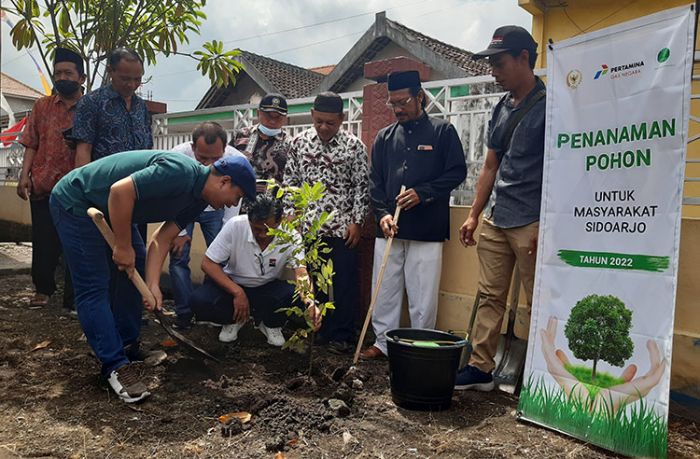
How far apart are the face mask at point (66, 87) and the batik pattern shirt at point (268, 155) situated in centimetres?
147

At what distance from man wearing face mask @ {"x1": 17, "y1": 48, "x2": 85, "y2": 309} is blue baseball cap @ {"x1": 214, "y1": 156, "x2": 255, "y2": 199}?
248 centimetres

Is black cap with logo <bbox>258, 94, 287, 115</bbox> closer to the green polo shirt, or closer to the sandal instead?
the green polo shirt

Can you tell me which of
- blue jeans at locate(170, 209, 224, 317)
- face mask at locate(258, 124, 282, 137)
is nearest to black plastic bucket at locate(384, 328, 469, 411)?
blue jeans at locate(170, 209, 224, 317)

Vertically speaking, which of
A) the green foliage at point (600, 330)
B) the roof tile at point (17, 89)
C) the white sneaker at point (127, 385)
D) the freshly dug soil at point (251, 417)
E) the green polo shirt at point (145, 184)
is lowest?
the freshly dug soil at point (251, 417)

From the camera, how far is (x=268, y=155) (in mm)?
4676

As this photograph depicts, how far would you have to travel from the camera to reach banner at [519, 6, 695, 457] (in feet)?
8.07

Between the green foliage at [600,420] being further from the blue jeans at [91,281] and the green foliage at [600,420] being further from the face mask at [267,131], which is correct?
the face mask at [267,131]

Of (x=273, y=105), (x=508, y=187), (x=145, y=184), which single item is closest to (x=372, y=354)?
(x=508, y=187)

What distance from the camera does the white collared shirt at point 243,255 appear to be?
4023mm

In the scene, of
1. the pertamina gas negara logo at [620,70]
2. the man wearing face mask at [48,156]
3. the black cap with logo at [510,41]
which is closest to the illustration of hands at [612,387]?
the pertamina gas negara logo at [620,70]

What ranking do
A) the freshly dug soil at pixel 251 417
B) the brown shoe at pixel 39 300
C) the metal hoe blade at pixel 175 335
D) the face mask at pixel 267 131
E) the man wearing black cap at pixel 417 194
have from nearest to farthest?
the freshly dug soil at pixel 251 417, the metal hoe blade at pixel 175 335, the man wearing black cap at pixel 417 194, the face mask at pixel 267 131, the brown shoe at pixel 39 300

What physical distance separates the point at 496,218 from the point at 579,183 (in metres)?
0.58

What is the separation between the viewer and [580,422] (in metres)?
2.64

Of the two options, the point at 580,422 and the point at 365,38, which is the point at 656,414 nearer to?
the point at 580,422
